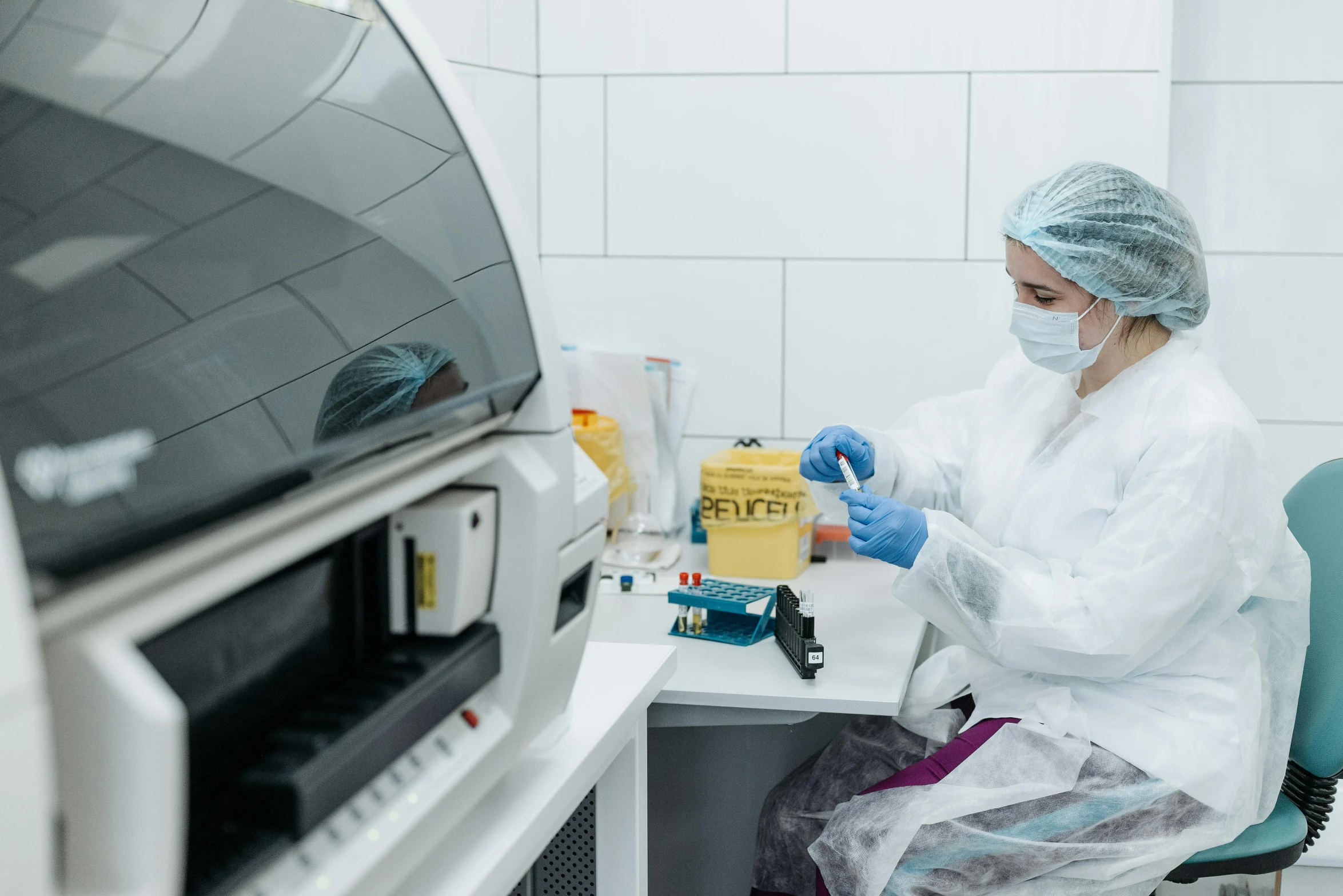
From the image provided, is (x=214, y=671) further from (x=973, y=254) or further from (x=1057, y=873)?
(x=973, y=254)

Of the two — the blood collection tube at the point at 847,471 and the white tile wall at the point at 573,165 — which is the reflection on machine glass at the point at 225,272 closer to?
the blood collection tube at the point at 847,471

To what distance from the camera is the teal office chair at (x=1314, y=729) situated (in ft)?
4.49

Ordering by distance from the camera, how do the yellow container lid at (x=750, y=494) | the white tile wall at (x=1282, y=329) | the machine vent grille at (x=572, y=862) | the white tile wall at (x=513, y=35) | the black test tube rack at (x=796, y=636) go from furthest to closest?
the white tile wall at (x=1282, y=329)
the white tile wall at (x=513, y=35)
the yellow container lid at (x=750, y=494)
the black test tube rack at (x=796, y=636)
the machine vent grille at (x=572, y=862)

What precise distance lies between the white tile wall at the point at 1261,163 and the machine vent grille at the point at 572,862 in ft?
5.50

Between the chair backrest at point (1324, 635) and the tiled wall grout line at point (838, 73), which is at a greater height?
the tiled wall grout line at point (838, 73)

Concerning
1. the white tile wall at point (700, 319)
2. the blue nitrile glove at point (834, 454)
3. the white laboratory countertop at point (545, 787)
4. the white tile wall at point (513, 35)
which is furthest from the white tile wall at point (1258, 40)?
the white laboratory countertop at point (545, 787)

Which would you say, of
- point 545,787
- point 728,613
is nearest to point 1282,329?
point 728,613

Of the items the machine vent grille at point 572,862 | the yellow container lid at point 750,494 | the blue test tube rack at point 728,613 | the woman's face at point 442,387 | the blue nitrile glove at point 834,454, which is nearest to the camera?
the woman's face at point 442,387

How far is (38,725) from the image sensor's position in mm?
385

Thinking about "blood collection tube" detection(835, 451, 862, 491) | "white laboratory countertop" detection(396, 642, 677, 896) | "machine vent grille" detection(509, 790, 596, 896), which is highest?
"blood collection tube" detection(835, 451, 862, 491)

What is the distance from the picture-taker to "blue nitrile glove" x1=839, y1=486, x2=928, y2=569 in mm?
1412

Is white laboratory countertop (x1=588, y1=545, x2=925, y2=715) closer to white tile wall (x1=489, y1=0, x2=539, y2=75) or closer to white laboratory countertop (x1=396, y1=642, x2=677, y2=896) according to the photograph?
white laboratory countertop (x1=396, y1=642, x2=677, y2=896)

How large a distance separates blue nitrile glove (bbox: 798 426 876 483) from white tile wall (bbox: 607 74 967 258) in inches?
20.2

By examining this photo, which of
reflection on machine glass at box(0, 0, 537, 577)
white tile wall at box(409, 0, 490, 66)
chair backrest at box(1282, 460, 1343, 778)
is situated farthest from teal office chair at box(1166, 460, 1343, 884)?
white tile wall at box(409, 0, 490, 66)
